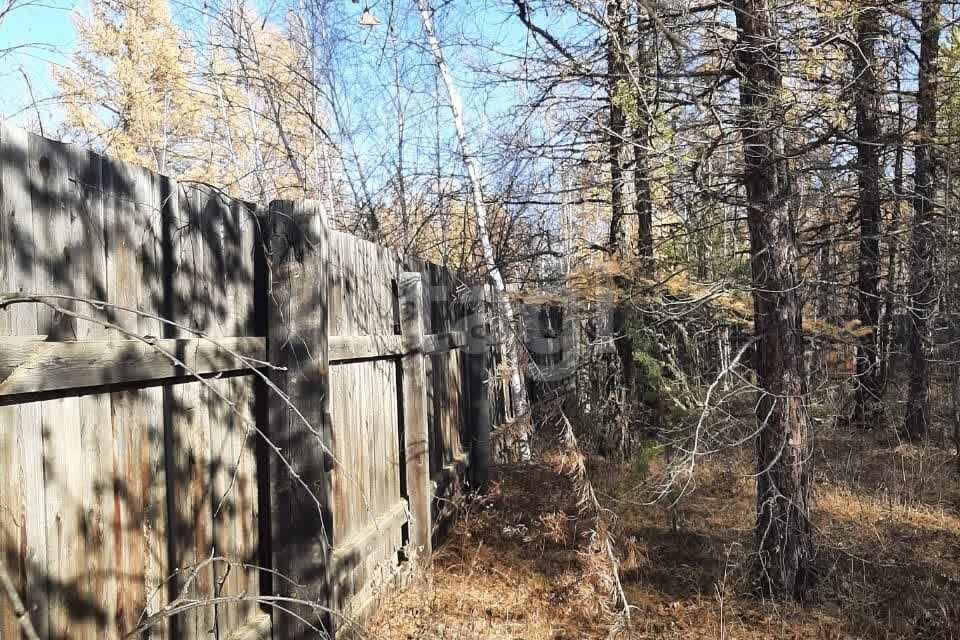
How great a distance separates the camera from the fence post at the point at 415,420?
4.97m

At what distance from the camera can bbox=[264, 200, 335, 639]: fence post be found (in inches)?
119

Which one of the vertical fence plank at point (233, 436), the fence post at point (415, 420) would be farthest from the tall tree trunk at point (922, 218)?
the vertical fence plank at point (233, 436)

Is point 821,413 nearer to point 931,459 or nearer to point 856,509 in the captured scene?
point 931,459


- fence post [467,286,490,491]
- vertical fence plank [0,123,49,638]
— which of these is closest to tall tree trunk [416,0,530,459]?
fence post [467,286,490,491]

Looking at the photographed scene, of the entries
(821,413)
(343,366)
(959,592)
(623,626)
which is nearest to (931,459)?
(821,413)

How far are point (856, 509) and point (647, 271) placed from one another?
135 inches

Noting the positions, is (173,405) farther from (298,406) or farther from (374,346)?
(374,346)

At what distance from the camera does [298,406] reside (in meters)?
3.24

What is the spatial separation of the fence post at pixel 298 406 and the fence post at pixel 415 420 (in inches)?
63.6

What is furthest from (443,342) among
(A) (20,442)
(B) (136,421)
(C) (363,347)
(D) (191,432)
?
(A) (20,442)

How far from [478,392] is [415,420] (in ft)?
8.77

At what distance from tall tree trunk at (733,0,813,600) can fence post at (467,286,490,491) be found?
10.1 ft

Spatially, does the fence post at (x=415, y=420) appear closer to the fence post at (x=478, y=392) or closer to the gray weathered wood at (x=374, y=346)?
the gray weathered wood at (x=374, y=346)

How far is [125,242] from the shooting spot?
220cm
